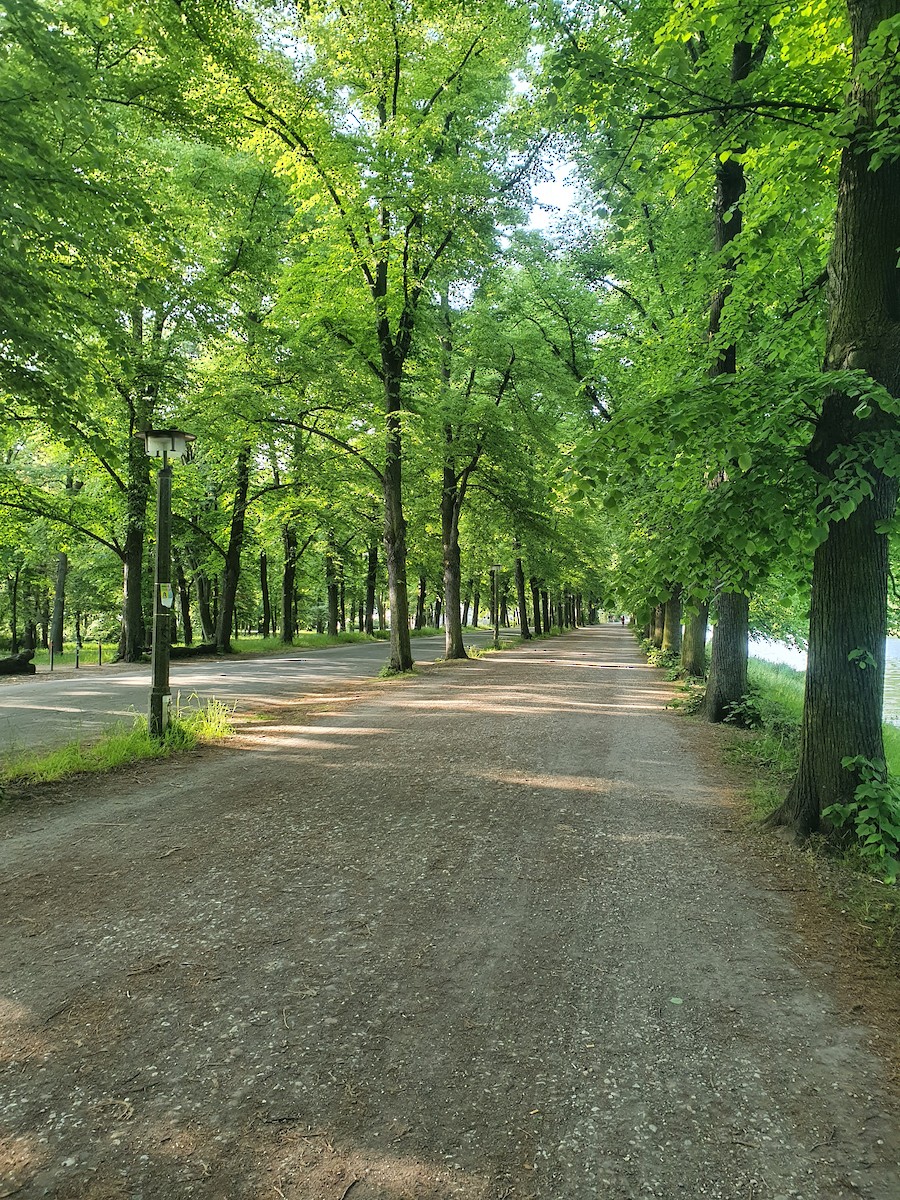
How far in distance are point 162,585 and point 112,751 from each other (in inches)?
78.3

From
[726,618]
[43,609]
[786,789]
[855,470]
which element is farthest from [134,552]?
[855,470]

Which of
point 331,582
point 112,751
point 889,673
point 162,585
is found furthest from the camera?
point 331,582

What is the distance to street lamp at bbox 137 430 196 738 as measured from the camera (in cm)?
827

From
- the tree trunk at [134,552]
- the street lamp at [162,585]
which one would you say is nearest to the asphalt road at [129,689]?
the street lamp at [162,585]

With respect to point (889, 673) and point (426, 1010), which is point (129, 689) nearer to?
point (426, 1010)

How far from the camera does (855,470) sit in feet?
14.7

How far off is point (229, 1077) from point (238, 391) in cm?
1391

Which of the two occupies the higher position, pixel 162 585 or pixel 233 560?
pixel 233 560

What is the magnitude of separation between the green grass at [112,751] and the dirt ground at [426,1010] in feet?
3.03

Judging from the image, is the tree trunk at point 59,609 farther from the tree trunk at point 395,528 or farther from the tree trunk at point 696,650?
the tree trunk at point 696,650

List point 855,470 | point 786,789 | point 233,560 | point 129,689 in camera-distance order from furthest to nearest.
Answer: point 233,560, point 129,689, point 786,789, point 855,470

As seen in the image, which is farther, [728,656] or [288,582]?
[288,582]

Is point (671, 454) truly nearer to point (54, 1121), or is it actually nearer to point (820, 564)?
point (820, 564)

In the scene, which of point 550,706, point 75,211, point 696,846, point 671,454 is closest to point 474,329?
point 550,706
